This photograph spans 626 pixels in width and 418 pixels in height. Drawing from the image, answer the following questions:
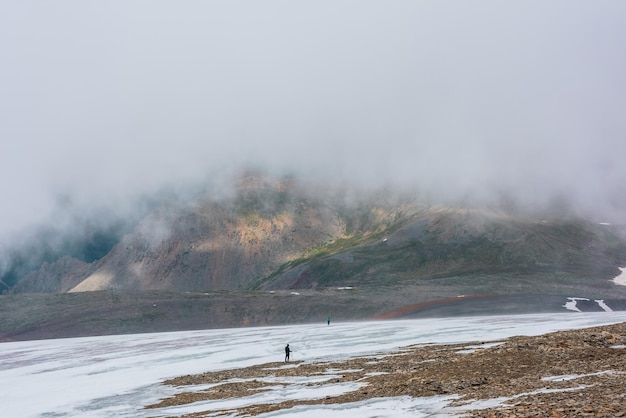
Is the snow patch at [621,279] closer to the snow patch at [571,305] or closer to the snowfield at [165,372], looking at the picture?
the snow patch at [571,305]

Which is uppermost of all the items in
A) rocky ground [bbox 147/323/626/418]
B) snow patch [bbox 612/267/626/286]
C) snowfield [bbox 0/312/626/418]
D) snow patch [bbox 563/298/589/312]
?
snow patch [bbox 612/267/626/286]

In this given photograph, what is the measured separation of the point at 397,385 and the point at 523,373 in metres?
5.90

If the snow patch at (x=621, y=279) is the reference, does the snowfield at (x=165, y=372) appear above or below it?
below

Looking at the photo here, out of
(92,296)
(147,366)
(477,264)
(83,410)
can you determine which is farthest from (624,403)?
(477,264)

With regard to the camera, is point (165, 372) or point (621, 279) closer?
point (165, 372)

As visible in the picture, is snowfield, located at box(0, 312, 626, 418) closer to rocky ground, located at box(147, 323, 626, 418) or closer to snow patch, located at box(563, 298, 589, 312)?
rocky ground, located at box(147, 323, 626, 418)

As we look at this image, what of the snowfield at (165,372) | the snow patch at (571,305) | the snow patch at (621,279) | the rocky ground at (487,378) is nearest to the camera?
the rocky ground at (487,378)

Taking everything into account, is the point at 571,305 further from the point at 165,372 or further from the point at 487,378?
the point at 487,378

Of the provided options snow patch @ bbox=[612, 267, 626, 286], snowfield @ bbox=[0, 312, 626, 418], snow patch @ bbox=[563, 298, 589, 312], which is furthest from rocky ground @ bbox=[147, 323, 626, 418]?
snow patch @ bbox=[612, 267, 626, 286]

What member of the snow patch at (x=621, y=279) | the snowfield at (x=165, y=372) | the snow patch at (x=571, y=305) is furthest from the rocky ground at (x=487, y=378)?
the snow patch at (x=621, y=279)

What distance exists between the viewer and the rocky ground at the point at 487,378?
19625 millimetres

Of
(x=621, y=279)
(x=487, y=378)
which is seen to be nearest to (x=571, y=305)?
(x=621, y=279)

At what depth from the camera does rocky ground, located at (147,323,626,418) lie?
1962 cm

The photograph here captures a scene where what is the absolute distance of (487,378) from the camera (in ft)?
89.6
